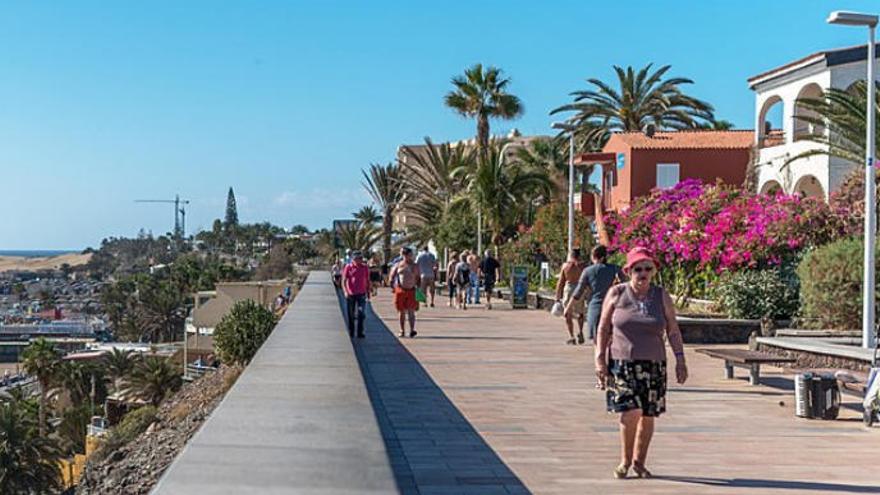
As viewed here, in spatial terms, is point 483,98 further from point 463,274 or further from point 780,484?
point 780,484

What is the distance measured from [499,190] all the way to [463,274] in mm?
14471

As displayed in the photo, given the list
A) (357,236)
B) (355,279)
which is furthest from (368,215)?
(355,279)

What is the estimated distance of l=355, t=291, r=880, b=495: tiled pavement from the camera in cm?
827

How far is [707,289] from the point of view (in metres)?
23.3

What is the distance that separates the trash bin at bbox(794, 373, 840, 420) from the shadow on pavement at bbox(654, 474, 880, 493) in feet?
10.1

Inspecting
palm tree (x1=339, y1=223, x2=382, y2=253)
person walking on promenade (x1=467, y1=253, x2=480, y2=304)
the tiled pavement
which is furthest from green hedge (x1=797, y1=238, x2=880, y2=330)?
palm tree (x1=339, y1=223, x2=382, y2=253)

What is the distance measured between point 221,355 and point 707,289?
9868 mm

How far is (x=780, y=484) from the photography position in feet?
26.9

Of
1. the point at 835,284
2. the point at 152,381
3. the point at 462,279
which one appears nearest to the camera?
the point at 835,284

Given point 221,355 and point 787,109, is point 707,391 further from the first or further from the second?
point 787,109

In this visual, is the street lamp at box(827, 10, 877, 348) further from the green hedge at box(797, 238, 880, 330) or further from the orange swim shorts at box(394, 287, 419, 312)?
the orange swim shorts at box(394, 287, 419, 312)

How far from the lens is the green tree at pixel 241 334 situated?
782 inches

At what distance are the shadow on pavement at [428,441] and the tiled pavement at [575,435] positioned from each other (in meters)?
0.01

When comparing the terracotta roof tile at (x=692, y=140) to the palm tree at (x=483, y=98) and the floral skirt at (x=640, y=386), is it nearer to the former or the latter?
the palm tree at (x=483, y=98)
